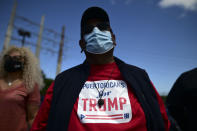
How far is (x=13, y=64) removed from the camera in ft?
8.29

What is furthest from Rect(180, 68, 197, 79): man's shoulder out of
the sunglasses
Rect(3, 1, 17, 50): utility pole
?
Rect(3, 1, 17, 50): utility pole

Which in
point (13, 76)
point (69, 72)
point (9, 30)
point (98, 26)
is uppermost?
point (9, 30)

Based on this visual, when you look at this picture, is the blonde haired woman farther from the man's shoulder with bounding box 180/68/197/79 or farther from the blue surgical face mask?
the man's shoulder with bounding box 180/68/197/79

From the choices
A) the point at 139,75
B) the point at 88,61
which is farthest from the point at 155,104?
the point at 88,61

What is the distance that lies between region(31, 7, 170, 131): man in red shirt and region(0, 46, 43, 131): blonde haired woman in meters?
0.96

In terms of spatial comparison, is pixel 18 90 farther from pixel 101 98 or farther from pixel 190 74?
pixel 190 74

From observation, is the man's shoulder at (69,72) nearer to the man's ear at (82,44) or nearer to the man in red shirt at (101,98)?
the man in red shirt at (101,98)

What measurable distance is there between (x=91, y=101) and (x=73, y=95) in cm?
18

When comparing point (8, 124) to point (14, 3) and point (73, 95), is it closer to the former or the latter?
point (73, 95)

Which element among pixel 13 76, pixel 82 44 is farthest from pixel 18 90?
pixel 82 44

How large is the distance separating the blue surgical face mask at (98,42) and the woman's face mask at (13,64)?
1.49 m

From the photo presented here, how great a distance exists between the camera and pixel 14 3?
40.1 feet

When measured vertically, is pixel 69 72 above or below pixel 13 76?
above

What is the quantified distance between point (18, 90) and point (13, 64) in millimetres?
516
